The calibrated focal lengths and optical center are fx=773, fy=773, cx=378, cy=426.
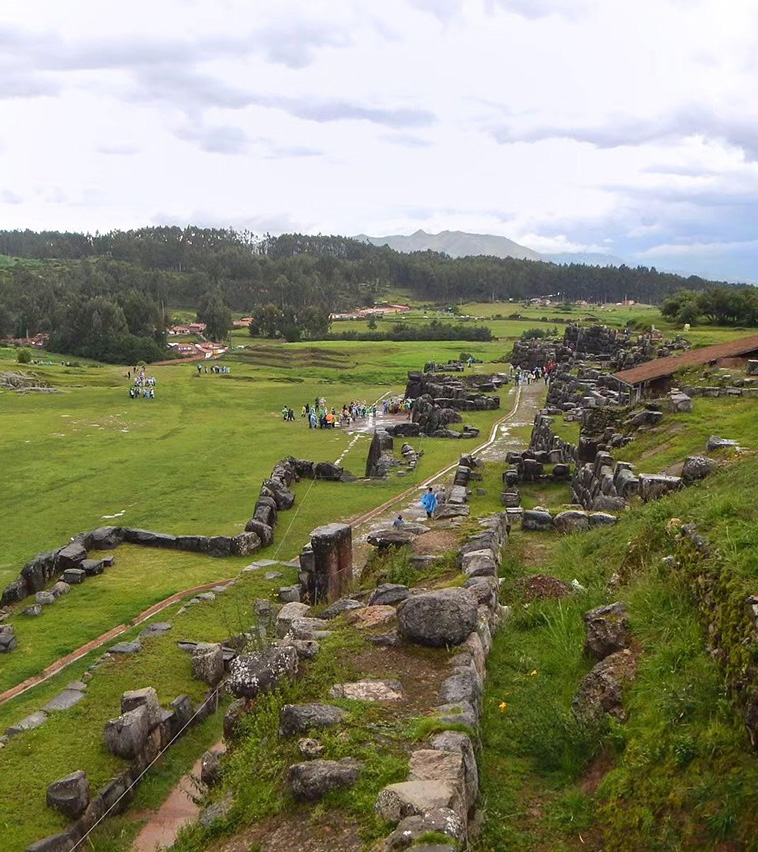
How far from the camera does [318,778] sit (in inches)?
257

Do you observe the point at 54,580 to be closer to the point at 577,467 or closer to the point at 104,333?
the point at 577,467

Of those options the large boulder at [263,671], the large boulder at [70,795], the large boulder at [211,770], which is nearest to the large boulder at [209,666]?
the large boulder at [70,795]

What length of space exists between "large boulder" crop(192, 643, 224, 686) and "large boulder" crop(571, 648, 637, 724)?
700 cm

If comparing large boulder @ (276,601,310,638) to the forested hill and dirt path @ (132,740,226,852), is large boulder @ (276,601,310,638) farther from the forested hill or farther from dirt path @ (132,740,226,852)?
the forested hill

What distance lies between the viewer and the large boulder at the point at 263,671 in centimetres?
885

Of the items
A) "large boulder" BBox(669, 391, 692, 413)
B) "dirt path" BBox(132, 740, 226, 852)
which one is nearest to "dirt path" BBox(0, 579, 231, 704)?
"dirt path" BBox(132, 740, 226, 852)

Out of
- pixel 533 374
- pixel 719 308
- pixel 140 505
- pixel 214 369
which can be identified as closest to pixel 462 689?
pixel 140 505

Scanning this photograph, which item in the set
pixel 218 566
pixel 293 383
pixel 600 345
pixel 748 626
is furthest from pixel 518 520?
pixel 600 345

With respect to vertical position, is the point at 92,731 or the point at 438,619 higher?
A: the point at 438,619

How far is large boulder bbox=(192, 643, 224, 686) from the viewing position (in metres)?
12.9

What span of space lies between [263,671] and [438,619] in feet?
7.01

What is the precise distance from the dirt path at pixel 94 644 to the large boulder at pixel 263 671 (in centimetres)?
574

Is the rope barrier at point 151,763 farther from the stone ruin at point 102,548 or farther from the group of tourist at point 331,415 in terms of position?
the group of tourist at point 331,415

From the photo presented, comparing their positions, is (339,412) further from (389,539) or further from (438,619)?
(438,619)
